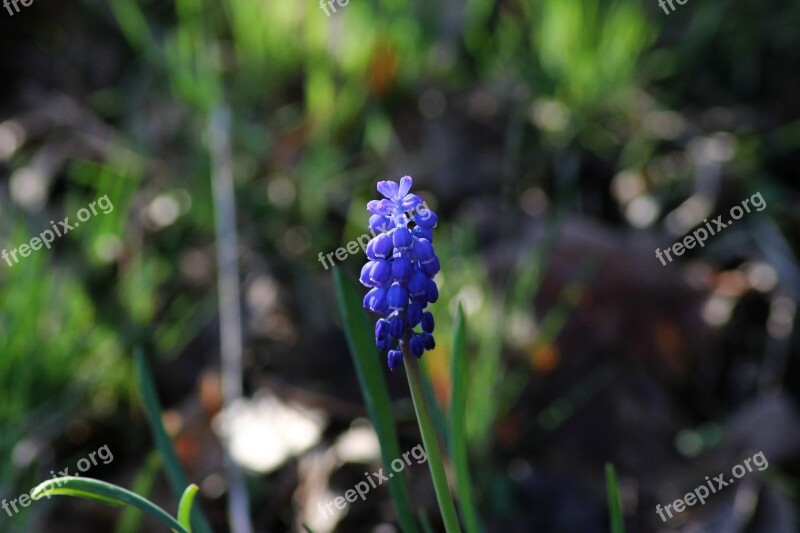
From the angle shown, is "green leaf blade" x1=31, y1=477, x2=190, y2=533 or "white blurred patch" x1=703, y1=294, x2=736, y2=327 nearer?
"green leaf blade" x1=31, y1=477, x2=190, y2=533

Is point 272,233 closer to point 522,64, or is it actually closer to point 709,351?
point 522,64

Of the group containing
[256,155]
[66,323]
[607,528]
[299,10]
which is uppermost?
[299,10]

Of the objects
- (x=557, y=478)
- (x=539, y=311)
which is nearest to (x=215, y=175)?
(x=539, y=311)

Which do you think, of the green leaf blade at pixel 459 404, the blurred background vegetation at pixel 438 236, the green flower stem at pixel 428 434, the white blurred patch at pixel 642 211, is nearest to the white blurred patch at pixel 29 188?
the blurred background vegetation at pixel 438 236

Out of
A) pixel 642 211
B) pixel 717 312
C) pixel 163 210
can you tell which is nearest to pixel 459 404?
pixel 717 312

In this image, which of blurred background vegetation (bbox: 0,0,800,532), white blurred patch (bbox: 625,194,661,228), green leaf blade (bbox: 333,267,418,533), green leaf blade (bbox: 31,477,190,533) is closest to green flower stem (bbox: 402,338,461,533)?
green leaf blade (bbox: 333,267,418,533)

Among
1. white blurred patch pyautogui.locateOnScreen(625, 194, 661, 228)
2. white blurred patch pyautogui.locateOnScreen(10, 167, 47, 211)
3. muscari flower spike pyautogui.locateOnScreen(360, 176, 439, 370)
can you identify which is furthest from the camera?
white blurred patch pyautogui.locateOnScreen(10, 167, 47, 211)

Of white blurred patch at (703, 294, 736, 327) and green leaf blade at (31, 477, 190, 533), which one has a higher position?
white blurred patch at (703, 294, 736, 327)

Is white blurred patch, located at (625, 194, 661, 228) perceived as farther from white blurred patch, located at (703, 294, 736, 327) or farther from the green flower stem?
the green flower stem
